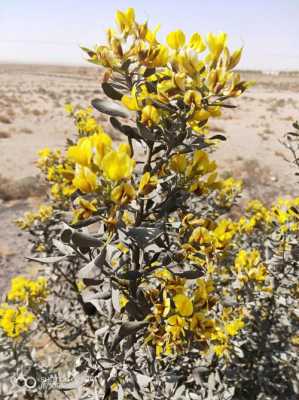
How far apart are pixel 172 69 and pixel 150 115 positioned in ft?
0.55

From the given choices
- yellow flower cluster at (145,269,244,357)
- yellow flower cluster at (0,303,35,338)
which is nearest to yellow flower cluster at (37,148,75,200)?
yellow flower cluster at (0,303,35,338)

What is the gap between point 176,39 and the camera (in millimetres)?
991

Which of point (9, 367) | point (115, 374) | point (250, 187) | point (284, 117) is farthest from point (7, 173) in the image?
point (284, 117)

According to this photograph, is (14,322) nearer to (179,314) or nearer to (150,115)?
(179,314)

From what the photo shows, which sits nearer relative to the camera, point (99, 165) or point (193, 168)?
point (99, 165)

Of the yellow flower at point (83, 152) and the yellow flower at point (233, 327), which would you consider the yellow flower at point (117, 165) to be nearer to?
the yellow flower at point (83, 152)

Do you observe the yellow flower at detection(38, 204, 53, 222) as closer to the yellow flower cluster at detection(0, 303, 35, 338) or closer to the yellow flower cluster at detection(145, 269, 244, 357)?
the yellow flower cluster at detection(0, 303, 35, 338)

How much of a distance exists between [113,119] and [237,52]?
0.42 m

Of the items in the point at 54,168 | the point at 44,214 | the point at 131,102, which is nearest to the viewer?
the point at 131,102

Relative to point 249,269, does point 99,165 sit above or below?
above

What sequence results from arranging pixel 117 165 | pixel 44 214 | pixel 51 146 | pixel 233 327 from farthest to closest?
pixel 51 146, pixel 44 214, pixel 233 327, pixel 117 165

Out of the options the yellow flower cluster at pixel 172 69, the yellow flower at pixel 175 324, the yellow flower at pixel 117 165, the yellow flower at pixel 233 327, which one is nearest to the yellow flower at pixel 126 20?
the yellow flower cluster at pixel 172 69

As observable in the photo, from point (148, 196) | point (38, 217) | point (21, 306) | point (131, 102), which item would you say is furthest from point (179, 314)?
point (38, 217)

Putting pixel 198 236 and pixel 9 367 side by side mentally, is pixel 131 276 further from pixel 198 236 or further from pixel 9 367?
pixel 9 367
